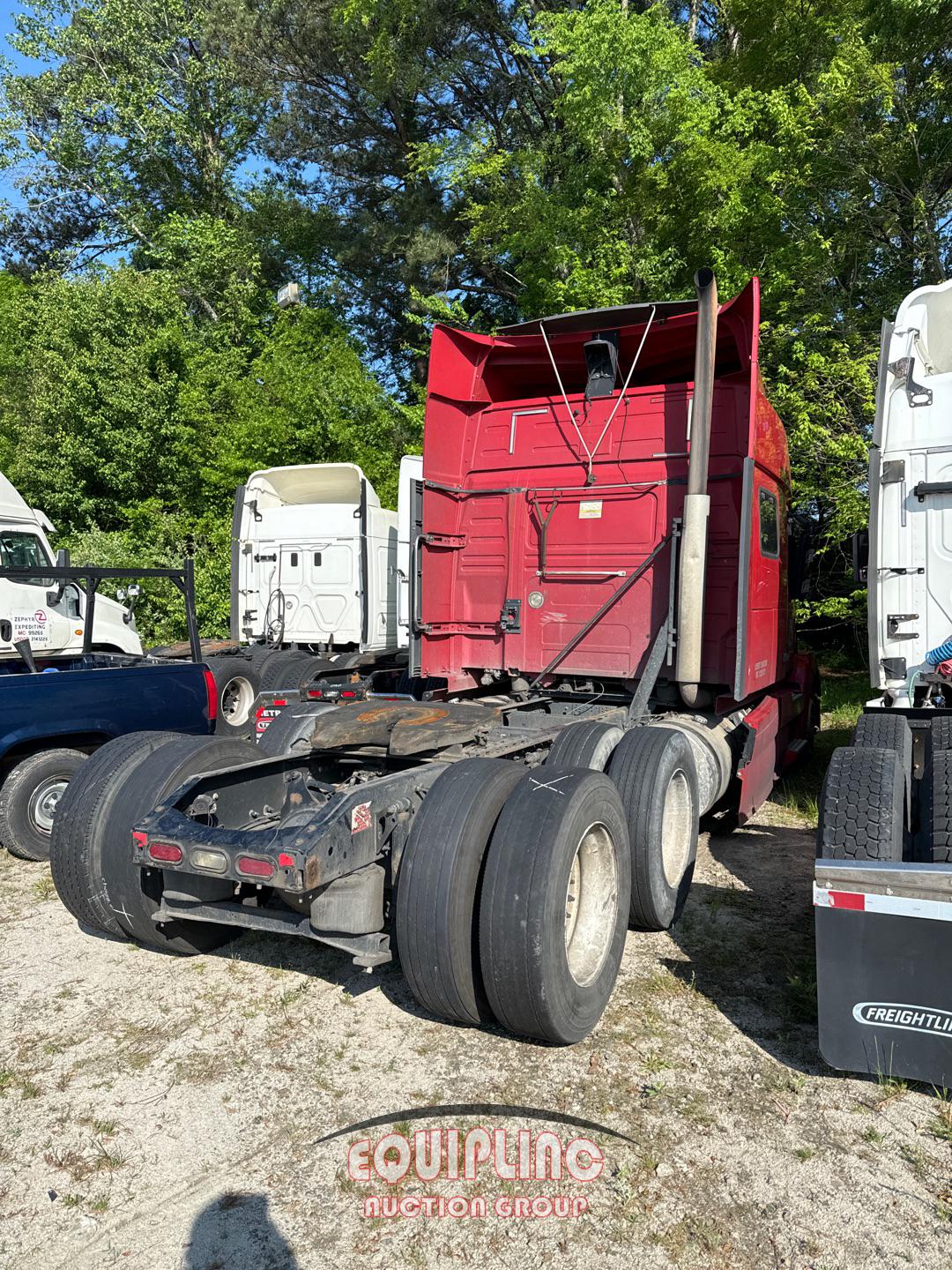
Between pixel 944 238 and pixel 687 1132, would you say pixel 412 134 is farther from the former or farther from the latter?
pixel 687 1132

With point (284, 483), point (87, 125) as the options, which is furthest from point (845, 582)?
point (87, 125)

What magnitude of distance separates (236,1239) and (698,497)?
4503 mm

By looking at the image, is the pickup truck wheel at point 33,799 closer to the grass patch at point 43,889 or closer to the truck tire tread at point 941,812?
the grass patch at point 43,889

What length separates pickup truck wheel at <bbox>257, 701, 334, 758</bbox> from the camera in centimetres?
480

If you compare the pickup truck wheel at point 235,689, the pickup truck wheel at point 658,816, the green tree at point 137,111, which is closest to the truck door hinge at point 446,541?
the pickup truck wheel at point 658,816

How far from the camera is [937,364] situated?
542cm

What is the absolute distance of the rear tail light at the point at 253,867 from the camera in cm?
302

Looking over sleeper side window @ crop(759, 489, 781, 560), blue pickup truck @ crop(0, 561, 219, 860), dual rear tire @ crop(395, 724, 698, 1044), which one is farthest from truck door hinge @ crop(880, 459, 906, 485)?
blue pickup truck @ crop(0, 561, 219, 860)

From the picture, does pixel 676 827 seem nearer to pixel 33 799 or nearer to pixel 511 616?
pixel 511 616

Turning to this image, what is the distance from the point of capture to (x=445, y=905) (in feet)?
10.3

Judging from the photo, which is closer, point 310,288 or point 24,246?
point 310,288

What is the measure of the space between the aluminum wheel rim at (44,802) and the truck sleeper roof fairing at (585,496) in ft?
9.43

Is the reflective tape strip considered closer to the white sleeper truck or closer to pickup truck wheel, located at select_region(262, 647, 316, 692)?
the white sleeper truck

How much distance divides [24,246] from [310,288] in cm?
1254
